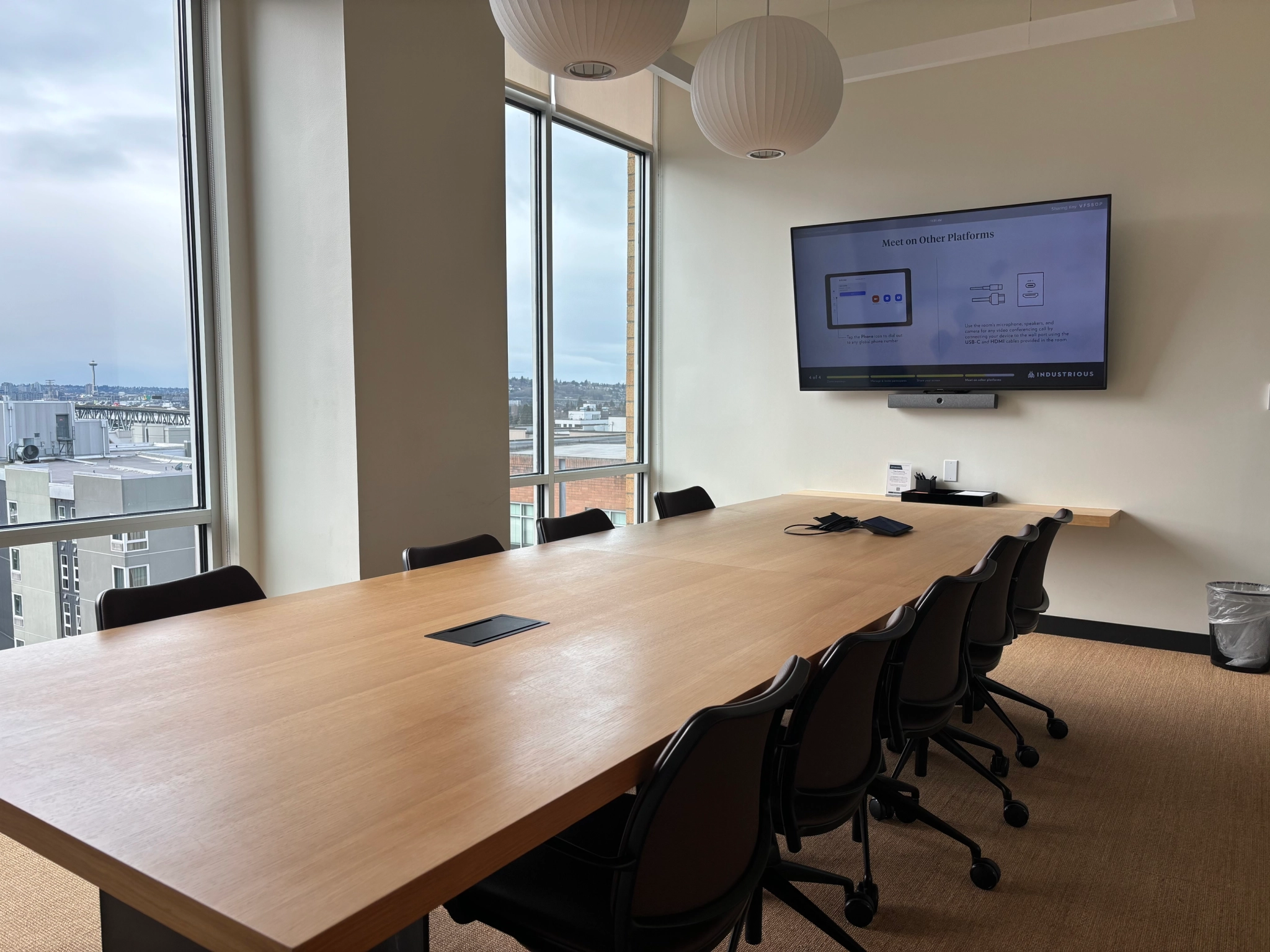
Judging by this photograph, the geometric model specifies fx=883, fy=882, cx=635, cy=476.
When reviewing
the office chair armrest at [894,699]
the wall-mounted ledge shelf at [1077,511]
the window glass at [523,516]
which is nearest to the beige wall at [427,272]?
the window glass at [523,516]

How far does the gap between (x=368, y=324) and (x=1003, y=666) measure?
12.0ft

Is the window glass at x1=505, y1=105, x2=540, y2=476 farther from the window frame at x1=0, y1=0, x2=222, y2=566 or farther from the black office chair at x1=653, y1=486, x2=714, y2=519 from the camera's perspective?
the window frame at x1=0, y1=0, x2=222, y2=566

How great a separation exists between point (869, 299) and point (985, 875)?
4.01 m

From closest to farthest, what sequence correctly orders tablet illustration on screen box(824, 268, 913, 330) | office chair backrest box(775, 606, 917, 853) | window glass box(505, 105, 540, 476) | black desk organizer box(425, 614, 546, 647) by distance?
office chair backrest box(775, 606, 917, 853)
black desk organizer box(425, 614, 546, 647)
window glass box(505, 105, 540, 476)
tablet illustration on screen box(824, 268, 913, 330)

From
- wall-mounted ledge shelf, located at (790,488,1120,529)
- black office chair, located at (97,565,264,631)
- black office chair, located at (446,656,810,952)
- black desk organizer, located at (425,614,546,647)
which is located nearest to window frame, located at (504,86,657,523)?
wall-mounted ledge shelf, located at (790,488,1120,529)

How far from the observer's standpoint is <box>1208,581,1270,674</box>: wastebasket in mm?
4566

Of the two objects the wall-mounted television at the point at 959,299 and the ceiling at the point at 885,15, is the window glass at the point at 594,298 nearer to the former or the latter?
the ceiling at the point at 885,15

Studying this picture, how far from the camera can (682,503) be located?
4543 millimetres

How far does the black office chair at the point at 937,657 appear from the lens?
7.64ft

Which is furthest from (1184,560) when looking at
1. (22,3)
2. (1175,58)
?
(22,3)

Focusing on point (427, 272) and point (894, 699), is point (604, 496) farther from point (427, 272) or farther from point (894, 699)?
point (894, 699)

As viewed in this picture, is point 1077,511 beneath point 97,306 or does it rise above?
beneath

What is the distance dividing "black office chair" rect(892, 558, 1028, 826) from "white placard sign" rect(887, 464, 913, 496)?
307cm

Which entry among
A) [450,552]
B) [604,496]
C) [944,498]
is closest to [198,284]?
[450,552]
